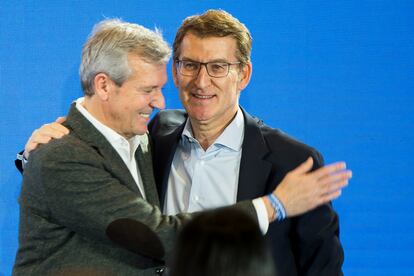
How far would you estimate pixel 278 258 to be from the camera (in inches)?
89.0

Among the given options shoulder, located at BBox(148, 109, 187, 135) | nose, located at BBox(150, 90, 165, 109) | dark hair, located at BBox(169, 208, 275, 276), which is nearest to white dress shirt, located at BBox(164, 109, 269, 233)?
shoulder, located at BBox(148, 109, 187, 135)

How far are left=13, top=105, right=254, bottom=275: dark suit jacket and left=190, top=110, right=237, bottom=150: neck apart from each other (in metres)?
0.39

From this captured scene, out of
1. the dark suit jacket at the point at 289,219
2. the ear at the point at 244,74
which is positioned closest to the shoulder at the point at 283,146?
the dark suit jacket at the point at 289,219

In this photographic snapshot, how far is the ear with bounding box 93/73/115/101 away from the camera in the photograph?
2080 mm

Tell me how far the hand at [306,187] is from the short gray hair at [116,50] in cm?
52

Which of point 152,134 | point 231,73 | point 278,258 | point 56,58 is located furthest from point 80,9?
point 278,258

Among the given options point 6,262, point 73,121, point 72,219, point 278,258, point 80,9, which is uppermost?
point 80,9

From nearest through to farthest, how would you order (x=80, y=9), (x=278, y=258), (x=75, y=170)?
(x=75, y=170) < (x=278, y=258) < (x=80, y=9)

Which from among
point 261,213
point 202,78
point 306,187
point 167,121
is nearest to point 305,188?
point 306,187

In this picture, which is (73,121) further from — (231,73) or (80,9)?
(80,9)

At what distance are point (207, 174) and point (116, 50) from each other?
52 centimetres

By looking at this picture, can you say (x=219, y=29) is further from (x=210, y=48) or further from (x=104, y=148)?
(x=104, y=148)

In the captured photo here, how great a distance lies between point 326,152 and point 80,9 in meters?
1.16

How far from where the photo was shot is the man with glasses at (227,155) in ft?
7.37
